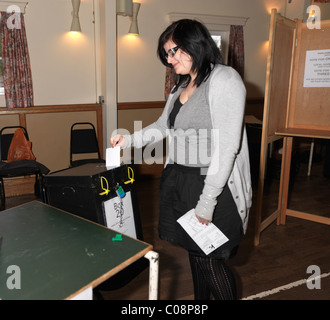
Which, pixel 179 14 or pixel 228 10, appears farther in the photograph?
pixel 228 10

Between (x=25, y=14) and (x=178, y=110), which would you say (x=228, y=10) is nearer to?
(x=25, y=14)

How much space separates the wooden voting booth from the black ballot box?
4.24 feet

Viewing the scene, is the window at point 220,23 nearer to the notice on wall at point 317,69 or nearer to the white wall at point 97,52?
the white wall at point 97,52

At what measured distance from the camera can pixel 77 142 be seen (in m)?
4.35

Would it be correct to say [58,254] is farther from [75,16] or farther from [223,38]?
[223,38]

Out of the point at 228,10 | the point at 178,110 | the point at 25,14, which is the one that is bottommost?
the point at 178,110

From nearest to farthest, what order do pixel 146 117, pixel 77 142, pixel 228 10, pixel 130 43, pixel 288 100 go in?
pixel 288 100 < pixel 77 142 < pixel 130 43 < pixel 146 117 < pixel 228 10

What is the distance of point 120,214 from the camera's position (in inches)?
68.8

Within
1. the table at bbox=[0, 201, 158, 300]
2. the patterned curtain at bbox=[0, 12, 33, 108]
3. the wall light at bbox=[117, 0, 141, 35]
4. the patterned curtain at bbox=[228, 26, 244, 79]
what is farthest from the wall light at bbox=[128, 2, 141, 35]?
the table at bbox=[0, 201, 158, 300]

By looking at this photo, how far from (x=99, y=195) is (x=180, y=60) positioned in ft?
2.39

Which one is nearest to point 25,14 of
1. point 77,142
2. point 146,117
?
point 77,142

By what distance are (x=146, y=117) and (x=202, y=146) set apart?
3694 millimetres

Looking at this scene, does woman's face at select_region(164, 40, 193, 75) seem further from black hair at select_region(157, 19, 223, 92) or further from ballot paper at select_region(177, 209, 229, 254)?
ballot paper at select_region(177, 209, 229, 254)

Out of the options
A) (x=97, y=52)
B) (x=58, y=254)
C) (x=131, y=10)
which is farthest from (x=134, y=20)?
(x=58, y=254)
